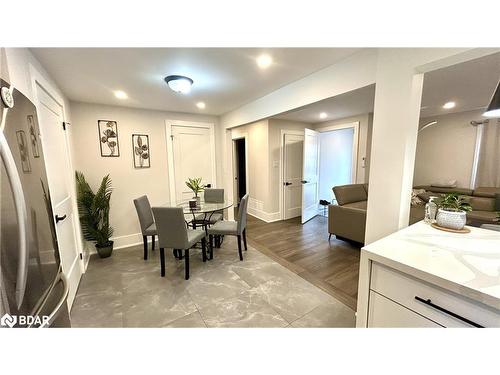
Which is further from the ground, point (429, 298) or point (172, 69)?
point (172, 69)

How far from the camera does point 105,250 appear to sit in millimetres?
2801

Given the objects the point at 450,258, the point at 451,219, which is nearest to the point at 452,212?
the point at 451,219

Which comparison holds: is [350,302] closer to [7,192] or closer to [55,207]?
[7,192]

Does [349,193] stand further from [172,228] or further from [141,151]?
[141,151]

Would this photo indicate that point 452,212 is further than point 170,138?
No

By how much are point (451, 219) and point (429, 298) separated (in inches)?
29.9

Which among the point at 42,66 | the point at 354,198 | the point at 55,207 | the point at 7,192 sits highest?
the point at 42,66

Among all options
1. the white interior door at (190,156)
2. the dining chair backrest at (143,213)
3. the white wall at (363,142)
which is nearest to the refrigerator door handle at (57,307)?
the dining chair backrest at (143,213)

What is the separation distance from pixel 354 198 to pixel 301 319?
2.42m

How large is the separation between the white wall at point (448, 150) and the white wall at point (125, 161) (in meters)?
5.09

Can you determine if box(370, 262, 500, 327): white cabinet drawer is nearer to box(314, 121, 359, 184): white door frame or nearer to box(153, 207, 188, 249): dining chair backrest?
box(153, 207, 188, 249): dining chair backrest

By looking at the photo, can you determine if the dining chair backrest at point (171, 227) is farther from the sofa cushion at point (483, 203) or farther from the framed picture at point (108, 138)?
the sofa cushion at point (483, 203)
